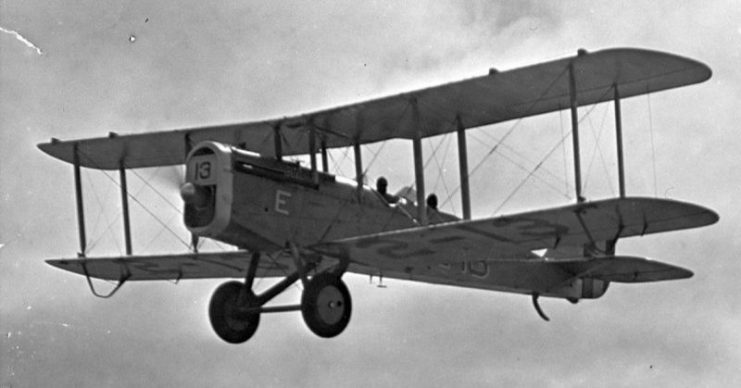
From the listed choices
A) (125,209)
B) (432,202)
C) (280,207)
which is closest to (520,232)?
(280,207)

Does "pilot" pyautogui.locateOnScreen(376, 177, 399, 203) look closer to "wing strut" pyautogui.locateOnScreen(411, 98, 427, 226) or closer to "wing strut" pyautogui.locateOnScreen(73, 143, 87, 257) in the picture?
"wing strut" pyautogui.locateOnScreen(411, 98, 427, 226)

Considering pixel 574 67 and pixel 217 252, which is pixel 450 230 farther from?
pixel 217 252

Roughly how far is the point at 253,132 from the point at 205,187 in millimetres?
2434

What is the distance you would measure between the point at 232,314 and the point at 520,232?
13.4 feet

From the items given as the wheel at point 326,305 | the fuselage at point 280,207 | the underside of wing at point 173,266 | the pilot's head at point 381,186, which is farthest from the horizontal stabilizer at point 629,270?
the underside of wing at point 173,266

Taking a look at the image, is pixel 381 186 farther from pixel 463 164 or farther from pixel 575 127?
pixel 575 127

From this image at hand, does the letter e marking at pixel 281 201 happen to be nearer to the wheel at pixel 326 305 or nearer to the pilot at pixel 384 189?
the wheel at pixel 326 305

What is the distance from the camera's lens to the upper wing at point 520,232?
56.1 feet

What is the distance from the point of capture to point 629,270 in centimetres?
2119

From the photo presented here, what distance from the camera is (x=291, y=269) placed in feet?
71.4

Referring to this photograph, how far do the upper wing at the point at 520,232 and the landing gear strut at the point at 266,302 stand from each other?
490 mm

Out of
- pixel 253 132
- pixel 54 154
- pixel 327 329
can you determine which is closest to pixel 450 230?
pixel 327 329

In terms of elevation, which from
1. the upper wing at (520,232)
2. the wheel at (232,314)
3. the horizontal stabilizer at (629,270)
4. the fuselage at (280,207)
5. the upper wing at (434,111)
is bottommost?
the wheel at (232,314)

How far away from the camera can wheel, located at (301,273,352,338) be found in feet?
61.7
